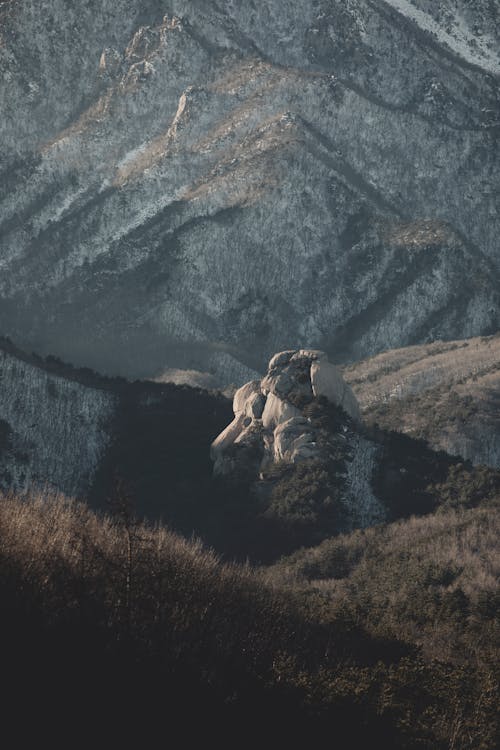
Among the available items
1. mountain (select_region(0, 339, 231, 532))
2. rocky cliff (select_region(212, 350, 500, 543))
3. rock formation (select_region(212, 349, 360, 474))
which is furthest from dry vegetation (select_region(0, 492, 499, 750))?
rock formation (select_region(212, 349, 360, 474))

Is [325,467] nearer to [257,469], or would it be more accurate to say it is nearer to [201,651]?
[257,469]

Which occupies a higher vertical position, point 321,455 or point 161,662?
point 321,455

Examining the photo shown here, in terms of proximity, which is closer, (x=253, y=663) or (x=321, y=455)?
(x=253, y=663)

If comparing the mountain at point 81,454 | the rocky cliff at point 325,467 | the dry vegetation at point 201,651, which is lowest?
the dry vegetation at point 201,651

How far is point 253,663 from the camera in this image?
80.9 meters

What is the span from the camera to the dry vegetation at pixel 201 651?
7119 centimetres

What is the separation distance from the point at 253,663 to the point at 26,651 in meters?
17.3

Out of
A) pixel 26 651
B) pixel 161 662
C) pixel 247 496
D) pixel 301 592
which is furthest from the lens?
pixel 247 496

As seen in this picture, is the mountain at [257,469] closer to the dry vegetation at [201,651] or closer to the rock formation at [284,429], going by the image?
the rock formation at [284,429]

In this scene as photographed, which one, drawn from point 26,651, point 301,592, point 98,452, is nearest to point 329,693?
point 26,651

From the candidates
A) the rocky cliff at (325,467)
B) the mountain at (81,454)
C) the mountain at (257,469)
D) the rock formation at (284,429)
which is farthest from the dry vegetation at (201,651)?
the rock formation at (284,429)

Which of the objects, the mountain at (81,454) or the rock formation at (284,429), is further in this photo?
the rock formation at (284,429)

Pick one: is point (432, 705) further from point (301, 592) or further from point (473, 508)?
point (473, 508)

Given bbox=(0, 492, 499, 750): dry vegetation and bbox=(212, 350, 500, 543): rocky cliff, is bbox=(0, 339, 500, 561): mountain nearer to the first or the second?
bbox=(212, 350, 500, 543): rocky cliff
